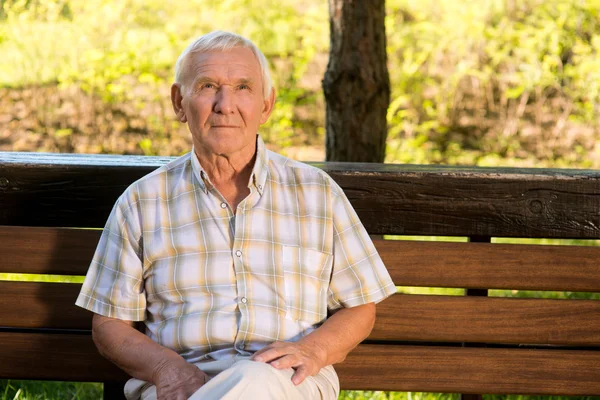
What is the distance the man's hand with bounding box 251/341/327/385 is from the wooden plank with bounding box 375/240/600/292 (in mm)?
489

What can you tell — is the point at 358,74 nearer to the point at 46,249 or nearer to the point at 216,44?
the point at 216,44

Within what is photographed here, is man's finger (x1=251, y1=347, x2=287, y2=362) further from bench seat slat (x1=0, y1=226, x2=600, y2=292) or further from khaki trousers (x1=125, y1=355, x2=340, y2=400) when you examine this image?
bench seat slat (x1=0, y1=226, x2=600, y2=292)

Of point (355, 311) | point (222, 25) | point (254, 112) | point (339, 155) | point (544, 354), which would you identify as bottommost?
point (544, 354)

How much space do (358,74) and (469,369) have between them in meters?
1.81

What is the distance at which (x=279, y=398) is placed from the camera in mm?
2104

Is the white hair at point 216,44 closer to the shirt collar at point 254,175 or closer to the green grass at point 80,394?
the shirt collar at point 254,175

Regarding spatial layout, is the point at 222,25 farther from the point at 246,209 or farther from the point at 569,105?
the point at 246,209

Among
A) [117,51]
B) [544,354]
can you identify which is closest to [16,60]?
[117,51]

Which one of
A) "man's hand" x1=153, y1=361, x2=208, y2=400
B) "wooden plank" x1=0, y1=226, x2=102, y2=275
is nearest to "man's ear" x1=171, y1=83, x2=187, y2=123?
"wooden plank" x1=0, y1=226, x2=102, y2=275

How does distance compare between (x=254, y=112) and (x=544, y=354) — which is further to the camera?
(x=544, y=354)

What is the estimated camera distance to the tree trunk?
4.09 m

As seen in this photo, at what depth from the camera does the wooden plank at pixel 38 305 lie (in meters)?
2.69

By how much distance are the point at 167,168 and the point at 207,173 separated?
121 mm

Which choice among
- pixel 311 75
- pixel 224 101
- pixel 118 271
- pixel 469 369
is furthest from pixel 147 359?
pixel 311 75
